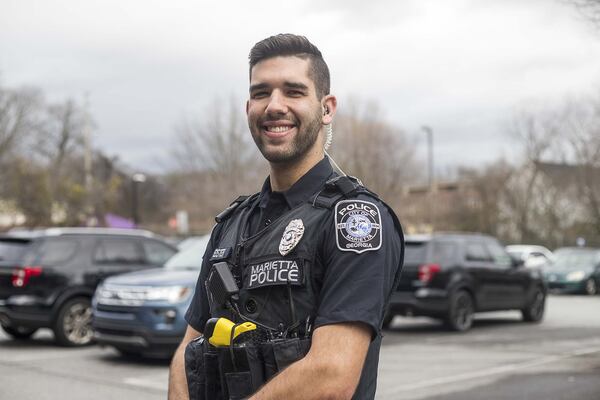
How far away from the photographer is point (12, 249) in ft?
39.1

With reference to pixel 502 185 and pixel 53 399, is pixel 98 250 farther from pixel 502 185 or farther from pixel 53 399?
pixel 502 185

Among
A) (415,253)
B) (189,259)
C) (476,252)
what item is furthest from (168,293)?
(476,252)

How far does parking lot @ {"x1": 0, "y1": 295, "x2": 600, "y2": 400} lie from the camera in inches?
325

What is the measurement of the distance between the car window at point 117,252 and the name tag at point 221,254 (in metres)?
10.3

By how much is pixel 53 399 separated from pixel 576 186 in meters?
42.5

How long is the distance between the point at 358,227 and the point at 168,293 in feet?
26.5

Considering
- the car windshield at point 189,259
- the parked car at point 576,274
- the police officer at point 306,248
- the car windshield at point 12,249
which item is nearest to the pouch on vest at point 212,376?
the police officer at point 306,248

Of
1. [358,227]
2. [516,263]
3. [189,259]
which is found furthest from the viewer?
[516,263]

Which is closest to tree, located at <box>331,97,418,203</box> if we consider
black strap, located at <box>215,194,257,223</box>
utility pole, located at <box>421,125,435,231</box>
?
utility pole, located at <box>421,125,435,231</box>

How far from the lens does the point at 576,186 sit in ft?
151

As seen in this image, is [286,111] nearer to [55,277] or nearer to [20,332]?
[55,277]

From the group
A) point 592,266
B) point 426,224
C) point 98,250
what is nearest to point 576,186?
point 426,224

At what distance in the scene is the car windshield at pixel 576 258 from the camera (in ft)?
81.0

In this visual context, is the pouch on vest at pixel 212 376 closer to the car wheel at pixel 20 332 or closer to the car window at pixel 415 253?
the car wheel at pixel 20 332
